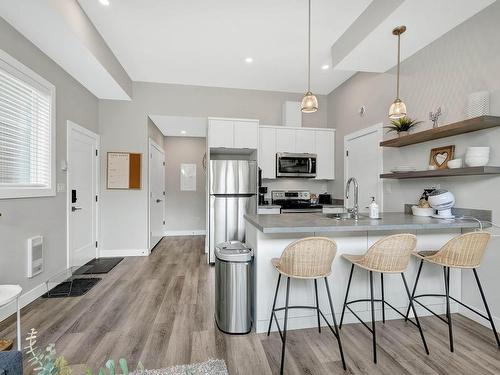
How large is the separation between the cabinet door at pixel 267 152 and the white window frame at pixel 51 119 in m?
2.95

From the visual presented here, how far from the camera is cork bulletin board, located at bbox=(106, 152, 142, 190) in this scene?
4.37 metres

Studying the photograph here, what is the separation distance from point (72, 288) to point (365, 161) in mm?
4308

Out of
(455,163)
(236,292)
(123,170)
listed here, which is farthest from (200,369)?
(123,170)

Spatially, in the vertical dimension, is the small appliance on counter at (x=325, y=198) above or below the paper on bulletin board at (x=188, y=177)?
below

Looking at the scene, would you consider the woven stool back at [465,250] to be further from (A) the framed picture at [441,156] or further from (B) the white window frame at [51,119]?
(B) the white window frame at [51,119]

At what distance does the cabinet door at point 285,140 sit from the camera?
4.60 m

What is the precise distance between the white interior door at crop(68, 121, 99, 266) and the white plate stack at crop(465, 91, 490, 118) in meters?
4.52

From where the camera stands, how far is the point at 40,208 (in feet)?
9.39

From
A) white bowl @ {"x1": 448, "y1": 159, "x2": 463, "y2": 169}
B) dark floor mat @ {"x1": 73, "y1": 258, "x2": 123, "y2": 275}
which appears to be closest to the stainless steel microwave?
white bowl @ {"x1": 448, "y1": 159, "x2": 463, "y2": 169}

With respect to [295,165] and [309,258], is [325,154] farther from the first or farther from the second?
[309,258]

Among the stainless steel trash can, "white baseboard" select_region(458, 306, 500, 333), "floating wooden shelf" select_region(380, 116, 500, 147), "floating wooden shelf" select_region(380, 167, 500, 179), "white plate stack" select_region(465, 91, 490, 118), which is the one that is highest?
"white plate stack" select_region(465, 91, 490, 118)

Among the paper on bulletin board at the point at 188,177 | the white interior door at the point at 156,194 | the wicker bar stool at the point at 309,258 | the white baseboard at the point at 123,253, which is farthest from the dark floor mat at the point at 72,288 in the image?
the paper on bulletin board at the point at 188,177

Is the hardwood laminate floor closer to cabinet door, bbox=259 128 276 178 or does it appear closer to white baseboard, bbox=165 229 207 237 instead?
cabinet door, bbox=259 128 276 178

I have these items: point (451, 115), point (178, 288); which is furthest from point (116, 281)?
point (451, 115)
